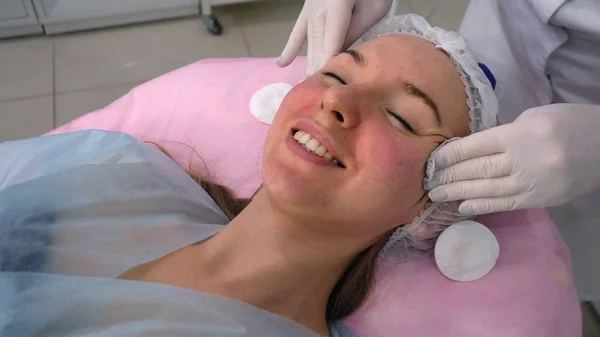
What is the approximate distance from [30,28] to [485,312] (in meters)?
2.08

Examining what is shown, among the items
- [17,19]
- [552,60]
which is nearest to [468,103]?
[552,60]

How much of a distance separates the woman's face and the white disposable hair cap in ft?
0.06

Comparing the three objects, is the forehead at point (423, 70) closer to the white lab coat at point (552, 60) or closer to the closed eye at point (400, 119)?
the closed eye at point (400, 119)

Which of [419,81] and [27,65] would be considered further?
[27,65]

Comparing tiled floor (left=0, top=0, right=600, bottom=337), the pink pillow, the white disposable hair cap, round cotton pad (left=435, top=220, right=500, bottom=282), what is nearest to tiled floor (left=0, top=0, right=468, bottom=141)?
tiled floor (left=0, top=0, right=600, bottom=337)

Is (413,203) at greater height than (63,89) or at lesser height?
greater

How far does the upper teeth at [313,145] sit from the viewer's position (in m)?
0.92

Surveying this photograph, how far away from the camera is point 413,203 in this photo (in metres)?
1.00

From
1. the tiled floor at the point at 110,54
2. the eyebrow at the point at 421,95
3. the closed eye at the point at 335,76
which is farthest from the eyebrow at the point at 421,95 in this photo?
the tiled floor at the point at 110,54

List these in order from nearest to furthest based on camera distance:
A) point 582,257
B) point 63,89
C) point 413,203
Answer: point 413,203 < point 582,257 < point 63,89

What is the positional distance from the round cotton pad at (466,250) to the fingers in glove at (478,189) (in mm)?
119

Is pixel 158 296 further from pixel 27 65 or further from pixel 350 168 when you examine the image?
pixel 27 65

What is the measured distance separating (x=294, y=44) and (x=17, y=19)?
5.09ft

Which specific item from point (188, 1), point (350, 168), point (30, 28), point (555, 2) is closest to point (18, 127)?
point (30, 28)
